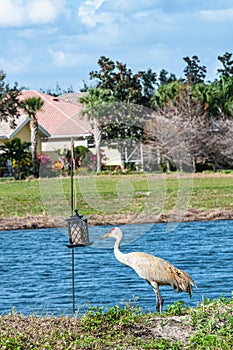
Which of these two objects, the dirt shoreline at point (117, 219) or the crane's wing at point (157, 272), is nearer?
the crane's wing at point (157, 272)

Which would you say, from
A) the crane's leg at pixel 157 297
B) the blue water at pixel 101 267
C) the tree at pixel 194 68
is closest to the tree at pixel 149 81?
the tree at pixel 194 68

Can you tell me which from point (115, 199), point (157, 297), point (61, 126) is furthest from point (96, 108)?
point (157, 297)

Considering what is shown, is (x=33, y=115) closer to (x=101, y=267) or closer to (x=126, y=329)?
(x=101, y=267)

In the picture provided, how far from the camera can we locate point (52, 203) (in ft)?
99.5

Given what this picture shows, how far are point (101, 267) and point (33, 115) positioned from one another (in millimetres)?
27229

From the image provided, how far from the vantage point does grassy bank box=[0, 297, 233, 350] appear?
7133mm

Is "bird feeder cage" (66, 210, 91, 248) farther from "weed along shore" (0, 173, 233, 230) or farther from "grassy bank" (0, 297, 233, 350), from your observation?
"weed along shore" (0, 173, 233, 230)

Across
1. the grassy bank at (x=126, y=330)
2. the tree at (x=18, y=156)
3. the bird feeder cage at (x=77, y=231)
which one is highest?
the tree at (x=18, y=156)

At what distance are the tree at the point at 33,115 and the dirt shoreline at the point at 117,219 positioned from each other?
52.2 feet

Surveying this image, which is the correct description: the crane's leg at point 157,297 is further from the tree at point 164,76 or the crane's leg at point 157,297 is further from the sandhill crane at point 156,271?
the tree at point 164,76

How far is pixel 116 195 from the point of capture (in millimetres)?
32031

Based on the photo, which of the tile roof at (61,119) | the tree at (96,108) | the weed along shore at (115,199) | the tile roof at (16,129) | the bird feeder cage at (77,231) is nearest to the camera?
the bird feeder cage at (77,231)

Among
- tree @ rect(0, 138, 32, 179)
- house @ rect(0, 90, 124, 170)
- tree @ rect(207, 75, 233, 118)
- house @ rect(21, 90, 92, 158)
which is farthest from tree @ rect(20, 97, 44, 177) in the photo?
tree @ rect(207, 75, 233, 118)

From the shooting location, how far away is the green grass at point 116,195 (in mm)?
28781
